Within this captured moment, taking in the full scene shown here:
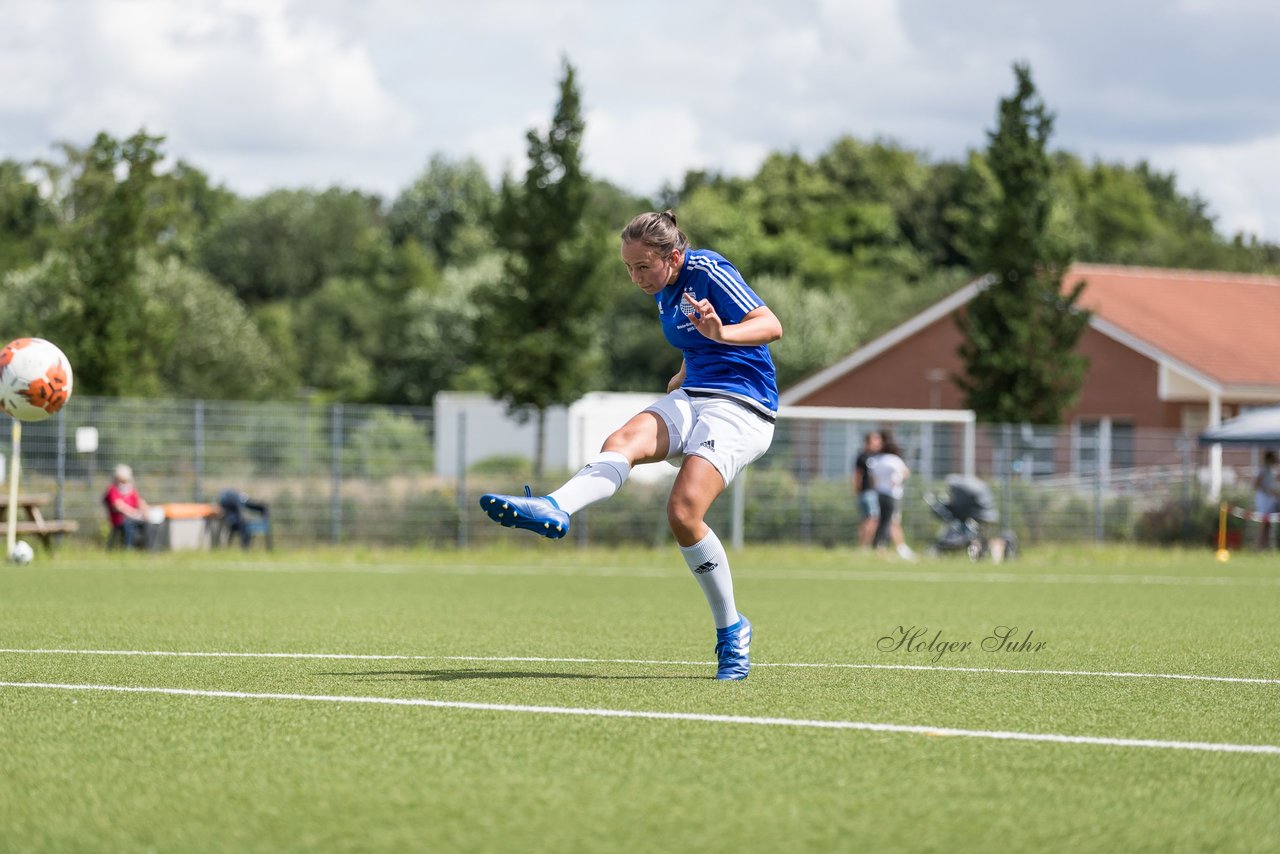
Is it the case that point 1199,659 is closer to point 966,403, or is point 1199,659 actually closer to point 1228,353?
point 966,403

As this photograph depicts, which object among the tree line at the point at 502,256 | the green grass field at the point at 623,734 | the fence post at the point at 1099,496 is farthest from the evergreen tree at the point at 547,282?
the green grass field at the point at 623,734

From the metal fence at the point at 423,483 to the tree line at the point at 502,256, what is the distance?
6.88 feet

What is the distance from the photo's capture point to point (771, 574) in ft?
69.0

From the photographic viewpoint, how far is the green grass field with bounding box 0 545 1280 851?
438 cm

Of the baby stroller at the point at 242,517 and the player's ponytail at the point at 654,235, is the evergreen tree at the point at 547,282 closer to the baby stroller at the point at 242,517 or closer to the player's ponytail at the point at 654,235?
the baby stroller at the point at 242,517

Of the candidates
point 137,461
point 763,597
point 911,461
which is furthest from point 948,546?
point 137,461

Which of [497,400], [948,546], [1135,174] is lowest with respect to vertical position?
[948,546]

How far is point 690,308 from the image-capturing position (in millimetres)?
7402

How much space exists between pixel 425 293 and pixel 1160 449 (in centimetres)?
4826

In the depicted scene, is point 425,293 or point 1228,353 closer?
point 1228,353

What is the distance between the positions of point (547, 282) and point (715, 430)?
20208mm

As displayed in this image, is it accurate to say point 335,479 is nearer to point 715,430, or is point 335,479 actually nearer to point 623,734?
point 715,430

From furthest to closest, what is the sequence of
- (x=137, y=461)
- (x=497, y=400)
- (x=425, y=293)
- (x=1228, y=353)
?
(x=425, y=293) → (x=1228, y=353) → (x=497, y=400) → (x=137, y=461)

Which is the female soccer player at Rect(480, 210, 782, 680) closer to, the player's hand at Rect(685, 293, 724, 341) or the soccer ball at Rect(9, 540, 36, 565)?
the player's hand at Rect(685, 293, 724, 341)
